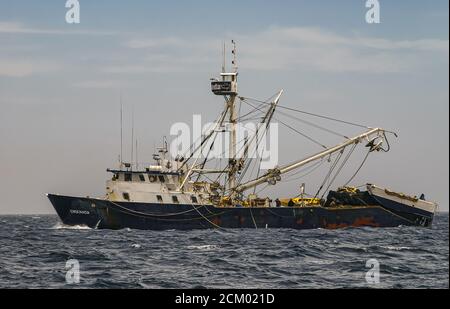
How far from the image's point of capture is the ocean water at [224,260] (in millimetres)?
31750

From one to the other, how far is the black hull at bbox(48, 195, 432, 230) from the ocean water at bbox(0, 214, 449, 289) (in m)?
3.95

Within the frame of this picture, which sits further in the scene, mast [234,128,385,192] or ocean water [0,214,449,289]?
mast [234,128,385,192]

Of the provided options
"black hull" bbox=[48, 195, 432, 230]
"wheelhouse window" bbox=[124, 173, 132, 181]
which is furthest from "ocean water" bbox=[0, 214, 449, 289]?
"wheelhouse window" bbox=[124, 173, 132, 181]

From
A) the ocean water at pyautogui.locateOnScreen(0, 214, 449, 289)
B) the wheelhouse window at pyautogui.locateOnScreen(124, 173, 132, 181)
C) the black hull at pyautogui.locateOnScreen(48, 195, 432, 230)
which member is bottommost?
the ocean water at pyautogui.locateOnScreen(0, 214, 449, 289)

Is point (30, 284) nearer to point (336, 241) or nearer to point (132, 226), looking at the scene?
point (336, 241)

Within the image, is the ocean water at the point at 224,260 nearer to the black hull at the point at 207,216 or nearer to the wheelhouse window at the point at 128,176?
→ the black hull at the point at 207,216

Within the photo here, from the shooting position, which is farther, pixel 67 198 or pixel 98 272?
pixel 67 198

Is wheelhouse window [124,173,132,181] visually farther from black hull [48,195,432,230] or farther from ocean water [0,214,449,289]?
ocean water [0,214,449,289]

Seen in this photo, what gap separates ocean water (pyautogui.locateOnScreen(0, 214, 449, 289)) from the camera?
3175cm

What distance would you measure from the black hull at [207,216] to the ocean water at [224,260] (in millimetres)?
3946
